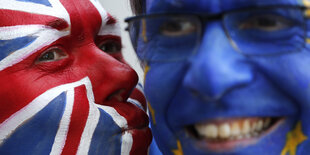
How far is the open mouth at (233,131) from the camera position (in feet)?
3.19

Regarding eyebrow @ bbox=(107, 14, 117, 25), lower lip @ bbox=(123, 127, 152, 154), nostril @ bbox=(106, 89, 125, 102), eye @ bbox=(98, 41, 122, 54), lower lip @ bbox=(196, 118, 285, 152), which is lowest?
lower lip @ bbox=(123, 127, 152, 154)

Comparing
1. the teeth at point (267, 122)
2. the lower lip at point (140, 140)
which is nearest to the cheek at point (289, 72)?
the teeth at point (267, 122)

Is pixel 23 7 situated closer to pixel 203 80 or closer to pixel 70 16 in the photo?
pixel 70 16

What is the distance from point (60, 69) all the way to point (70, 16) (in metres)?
0.17

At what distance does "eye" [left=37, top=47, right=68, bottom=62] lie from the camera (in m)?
1.29

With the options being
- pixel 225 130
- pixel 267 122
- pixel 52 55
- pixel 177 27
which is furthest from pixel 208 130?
pixel 52 55

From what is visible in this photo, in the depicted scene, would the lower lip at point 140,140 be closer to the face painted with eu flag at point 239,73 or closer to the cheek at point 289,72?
the face painted with eu flag at point 239,73

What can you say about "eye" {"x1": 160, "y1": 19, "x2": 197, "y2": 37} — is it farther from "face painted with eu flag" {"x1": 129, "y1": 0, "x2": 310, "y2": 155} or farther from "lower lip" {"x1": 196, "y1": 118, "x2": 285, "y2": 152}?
"lower lip" {"x1": 196, "y1": 118, "x2": 285, "y2": 152}

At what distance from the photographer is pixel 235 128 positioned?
98cm

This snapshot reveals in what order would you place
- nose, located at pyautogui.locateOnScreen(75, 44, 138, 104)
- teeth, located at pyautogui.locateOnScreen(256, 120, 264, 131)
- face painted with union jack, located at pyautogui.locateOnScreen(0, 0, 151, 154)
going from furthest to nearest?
nose, located at pyautogui.locateOnScreen(75, 44, 138, 104) → face painted with union jack, located at pyautogui.locateOnScreen(0, 0, 151, 154) → teeth, located at pyautogui.locateOnScreen(256, 120, 264, 131)

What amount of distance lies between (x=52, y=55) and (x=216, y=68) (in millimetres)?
623

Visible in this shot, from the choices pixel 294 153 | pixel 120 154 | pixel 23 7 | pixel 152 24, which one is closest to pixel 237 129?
pixel 294 153

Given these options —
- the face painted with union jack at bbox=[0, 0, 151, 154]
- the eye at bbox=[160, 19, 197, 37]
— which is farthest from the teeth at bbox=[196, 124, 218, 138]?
the face painted with union jack at bbox=[0, 0, 151, 154]

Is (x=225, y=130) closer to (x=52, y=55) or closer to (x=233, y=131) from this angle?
(x=233, y=131)
